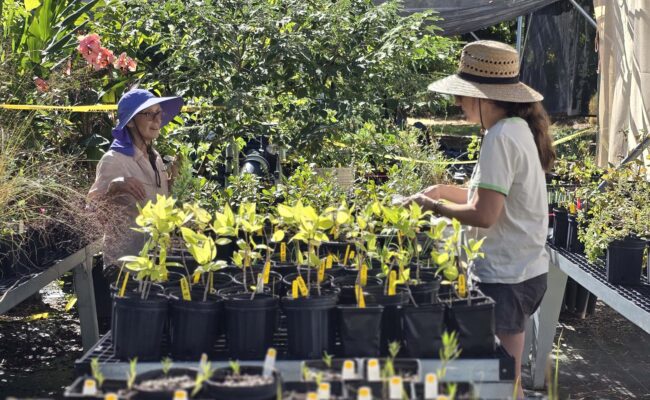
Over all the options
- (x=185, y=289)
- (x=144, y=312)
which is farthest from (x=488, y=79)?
(x=144, y=312)

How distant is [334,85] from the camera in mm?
4723

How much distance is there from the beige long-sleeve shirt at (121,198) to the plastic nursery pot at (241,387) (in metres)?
1.59

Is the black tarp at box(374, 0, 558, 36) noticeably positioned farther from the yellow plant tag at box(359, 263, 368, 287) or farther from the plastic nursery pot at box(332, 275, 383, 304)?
the yellow plant tag at box(359, 263, 368, 287)

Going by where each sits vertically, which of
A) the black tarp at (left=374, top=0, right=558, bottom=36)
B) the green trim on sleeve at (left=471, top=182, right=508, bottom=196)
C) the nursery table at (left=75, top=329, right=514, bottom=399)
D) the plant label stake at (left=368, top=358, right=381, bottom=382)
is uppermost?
the black tarp at (left=374, top=0, right=558, bottom=36)

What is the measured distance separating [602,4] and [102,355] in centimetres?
543

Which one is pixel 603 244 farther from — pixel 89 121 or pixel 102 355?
pixel 89 121

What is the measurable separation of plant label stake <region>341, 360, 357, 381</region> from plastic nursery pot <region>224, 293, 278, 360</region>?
42 centimetres

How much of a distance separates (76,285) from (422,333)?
8.38 feet

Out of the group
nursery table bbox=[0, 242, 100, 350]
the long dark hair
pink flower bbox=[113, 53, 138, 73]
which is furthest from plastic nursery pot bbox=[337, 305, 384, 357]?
pink flower bbox=[113, 53, 138, 73]

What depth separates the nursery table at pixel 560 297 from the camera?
319 cm

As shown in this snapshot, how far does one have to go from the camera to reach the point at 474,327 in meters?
2.40

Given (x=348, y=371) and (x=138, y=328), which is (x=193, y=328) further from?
(x=348, y=371)

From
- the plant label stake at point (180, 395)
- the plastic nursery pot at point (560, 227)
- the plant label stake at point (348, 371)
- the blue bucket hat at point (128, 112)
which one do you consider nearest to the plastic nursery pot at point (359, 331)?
the plant label stake at point (348, 371)

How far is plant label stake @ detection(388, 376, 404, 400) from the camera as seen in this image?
1838 mm
